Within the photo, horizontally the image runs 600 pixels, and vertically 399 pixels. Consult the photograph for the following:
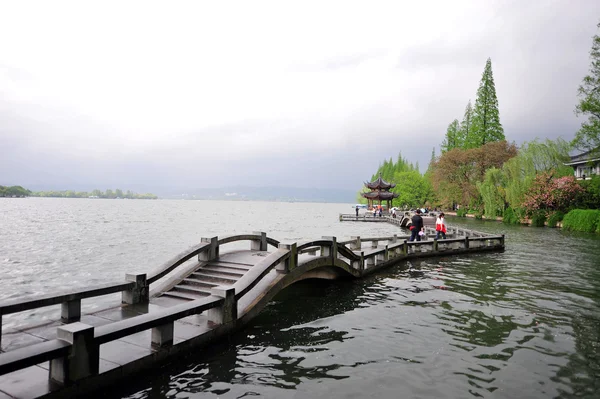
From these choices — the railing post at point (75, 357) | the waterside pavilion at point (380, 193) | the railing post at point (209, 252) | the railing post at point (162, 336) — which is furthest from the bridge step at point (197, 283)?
the waterside pavilion at point (380, 193)

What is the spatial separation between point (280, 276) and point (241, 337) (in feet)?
7.64

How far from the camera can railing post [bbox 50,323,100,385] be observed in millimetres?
5148

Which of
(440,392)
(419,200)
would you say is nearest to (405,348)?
(440,392)

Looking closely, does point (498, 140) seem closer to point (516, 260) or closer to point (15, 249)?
point (516, 260)

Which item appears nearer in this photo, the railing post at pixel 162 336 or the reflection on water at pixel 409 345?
the reflection on water at pixel 409 345

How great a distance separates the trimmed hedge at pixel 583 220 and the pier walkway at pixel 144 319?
32028 mm

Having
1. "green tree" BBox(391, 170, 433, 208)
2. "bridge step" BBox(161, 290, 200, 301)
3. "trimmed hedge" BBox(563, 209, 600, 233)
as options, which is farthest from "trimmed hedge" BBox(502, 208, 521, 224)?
"bridge step" BBox(161, 290, 200, 301)

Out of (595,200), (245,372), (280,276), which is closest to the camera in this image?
(245,372)

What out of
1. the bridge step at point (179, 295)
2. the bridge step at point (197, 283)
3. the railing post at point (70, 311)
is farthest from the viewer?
the bridge step at point (197, 283)

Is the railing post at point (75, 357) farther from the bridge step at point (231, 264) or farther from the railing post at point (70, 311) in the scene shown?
the bridge step at point (231, 264)

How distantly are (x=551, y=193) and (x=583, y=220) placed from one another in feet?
23.7

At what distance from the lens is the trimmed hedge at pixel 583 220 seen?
3516 centimetres

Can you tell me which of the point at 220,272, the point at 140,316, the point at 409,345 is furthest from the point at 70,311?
the point at 409,345

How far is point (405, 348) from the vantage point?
8055 mm
